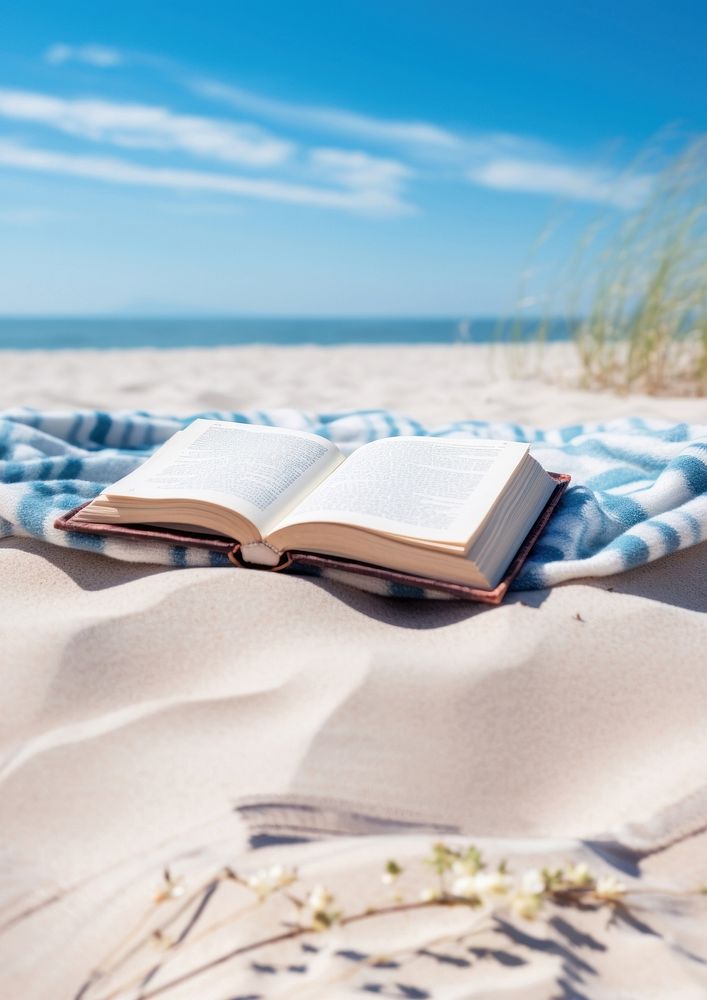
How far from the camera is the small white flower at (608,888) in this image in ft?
2.51

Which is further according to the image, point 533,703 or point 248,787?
point 533,703

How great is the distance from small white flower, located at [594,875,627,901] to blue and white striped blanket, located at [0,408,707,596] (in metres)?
0.59

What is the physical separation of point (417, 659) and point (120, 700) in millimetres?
389

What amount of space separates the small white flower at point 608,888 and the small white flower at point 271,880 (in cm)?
27

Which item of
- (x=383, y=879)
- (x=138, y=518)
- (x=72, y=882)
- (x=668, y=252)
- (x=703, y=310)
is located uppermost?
(x=668, y=252)

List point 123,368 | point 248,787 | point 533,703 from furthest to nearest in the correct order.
→ 1. point 123,368
2. point 533,703
3. point 248,787

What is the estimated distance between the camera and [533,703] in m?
1.10

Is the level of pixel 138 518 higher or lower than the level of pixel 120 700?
higher

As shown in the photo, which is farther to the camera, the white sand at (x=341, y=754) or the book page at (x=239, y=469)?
the book page at (x=239, y=469)

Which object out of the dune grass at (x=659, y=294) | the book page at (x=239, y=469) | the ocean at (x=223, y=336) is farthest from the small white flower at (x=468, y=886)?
the ocean at (x=223, y=336)

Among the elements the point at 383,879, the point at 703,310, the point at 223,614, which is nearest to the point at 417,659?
the point at 223,614

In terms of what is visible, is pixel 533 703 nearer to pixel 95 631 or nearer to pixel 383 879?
pixel 383 879

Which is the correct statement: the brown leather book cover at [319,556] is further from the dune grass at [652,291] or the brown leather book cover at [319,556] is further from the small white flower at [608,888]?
the dune grass at [652,291]

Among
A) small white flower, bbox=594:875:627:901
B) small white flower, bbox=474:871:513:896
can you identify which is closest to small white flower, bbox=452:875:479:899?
small white flower, bbox=474:871:513:896
